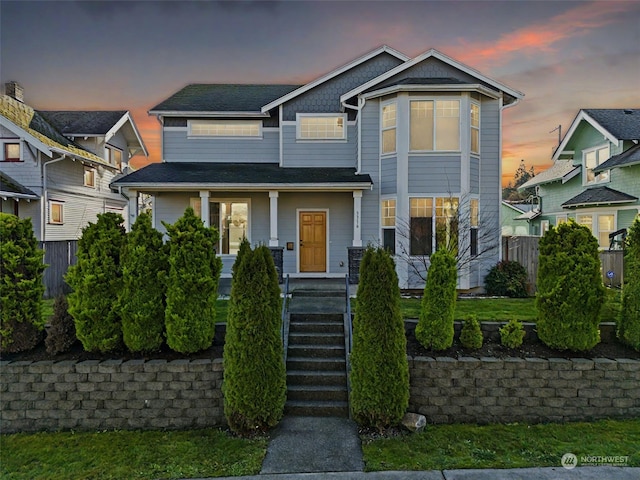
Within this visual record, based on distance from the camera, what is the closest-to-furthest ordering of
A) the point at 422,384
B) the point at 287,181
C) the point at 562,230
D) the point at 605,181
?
the point at 422,384, the point at 562,230, the point at 287,181, the point at 605,181

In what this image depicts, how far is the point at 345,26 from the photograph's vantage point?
9.70 meters

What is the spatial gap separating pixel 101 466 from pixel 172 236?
9.94ft

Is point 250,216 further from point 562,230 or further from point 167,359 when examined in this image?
point 562,230

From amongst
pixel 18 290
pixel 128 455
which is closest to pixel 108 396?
pixel 128 455

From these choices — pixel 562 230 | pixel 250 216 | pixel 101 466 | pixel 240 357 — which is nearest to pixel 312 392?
pixel 240 357

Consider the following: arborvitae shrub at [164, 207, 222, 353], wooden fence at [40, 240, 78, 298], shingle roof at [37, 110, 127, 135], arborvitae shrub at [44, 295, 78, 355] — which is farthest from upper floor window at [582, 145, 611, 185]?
shingle roof at [37, 110, 127, 135]

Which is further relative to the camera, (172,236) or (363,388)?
(172,236)

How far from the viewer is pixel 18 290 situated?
5711mm

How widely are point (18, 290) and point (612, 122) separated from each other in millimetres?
21152

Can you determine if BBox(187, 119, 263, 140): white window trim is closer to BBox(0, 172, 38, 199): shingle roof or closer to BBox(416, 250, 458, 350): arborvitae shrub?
BBox(0, 172, 38, 199): shingle roof

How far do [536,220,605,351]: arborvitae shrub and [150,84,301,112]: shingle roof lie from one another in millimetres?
10401

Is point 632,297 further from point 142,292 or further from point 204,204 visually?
point 204,204

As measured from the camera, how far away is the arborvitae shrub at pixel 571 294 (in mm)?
5574

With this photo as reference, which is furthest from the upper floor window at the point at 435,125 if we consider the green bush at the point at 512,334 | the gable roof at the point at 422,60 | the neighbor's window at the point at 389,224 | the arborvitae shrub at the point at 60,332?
the arborvitae shrub at the point at 60,332
